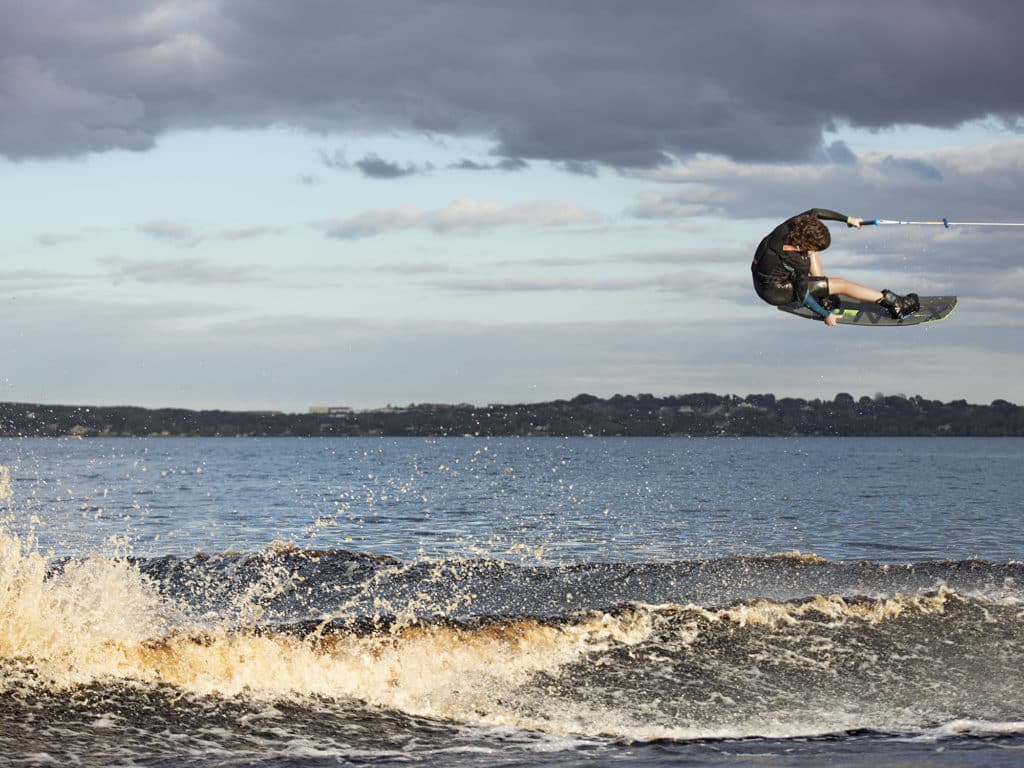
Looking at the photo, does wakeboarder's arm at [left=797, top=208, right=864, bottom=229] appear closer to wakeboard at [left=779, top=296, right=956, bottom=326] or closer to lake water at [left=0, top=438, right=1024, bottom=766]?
wakeboard at [left=779, top=296, right=956, bottom=326]

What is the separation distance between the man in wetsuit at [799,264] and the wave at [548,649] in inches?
165

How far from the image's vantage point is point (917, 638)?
45.2ft

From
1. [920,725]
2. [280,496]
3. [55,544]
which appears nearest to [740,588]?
[920,725]

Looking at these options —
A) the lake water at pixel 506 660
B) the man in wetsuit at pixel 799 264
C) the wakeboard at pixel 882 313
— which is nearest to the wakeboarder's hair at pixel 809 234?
the man in wetsuit at pixel 799 264

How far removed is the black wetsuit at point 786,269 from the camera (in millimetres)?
14459

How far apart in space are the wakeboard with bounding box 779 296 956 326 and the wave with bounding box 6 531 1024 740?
161 inches

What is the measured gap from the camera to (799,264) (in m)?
14.5

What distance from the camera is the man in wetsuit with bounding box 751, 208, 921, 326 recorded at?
1432 cm

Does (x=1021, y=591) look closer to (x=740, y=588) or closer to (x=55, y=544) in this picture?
(x=740, y=588)

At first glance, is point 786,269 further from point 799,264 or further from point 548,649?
point 548,649

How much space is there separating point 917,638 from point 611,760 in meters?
6.04

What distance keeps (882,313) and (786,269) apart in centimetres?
322

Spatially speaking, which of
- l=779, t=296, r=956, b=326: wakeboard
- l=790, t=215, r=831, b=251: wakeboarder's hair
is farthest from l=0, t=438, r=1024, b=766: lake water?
l=790, t=215, r=831, b=251: wakeboarder's hair

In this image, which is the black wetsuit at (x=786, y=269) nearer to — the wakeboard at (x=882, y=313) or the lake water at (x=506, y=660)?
the wakeboard at (x=882, y=313)
